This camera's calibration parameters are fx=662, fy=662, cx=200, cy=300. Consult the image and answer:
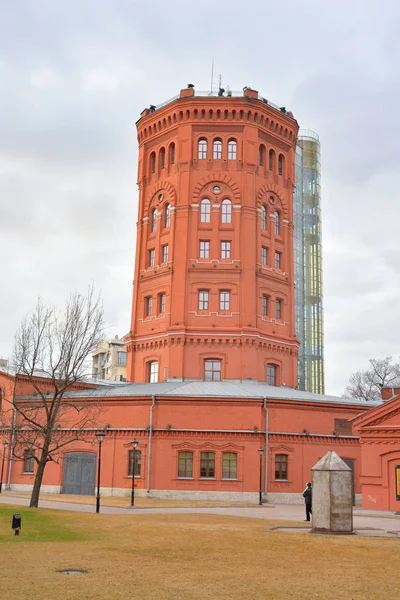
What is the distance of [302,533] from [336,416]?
23.0 metres

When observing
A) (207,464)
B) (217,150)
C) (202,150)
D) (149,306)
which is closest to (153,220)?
(202,150)

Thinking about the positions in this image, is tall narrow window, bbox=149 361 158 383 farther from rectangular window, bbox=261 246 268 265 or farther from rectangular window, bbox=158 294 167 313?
rectangular window, bbox=261 246 268 265

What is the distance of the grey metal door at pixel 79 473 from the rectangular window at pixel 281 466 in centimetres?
1157

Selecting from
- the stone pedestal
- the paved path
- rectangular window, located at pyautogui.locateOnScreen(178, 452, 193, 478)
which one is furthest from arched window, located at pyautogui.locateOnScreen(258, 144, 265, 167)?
the stone pedestal

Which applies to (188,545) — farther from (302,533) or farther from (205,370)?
(205,370)

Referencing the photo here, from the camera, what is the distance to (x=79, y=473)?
42.6 m

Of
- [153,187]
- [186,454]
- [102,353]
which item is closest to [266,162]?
[153,187]

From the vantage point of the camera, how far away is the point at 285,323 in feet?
168

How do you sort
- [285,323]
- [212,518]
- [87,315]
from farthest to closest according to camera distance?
[285,323], [87,315], [212,518]

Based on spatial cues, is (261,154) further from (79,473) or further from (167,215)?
(79,473)

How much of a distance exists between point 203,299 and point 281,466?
13.7m

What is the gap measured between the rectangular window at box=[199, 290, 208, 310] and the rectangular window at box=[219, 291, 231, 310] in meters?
1.04

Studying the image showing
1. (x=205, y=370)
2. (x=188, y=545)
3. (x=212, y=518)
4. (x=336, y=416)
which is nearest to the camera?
(x=188, y=545)

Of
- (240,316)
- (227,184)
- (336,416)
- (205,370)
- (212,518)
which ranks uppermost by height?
(227,184)
